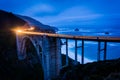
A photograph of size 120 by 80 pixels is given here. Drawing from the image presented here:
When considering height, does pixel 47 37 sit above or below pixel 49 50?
above

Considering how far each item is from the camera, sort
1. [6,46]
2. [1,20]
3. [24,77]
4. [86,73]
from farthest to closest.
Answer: [1,20]
[6,46]
[24,77]
[86,73]

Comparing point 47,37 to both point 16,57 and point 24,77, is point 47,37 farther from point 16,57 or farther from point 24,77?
point 16,57

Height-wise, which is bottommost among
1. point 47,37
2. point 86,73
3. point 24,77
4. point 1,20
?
point 24,77

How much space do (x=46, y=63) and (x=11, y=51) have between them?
1841 cm

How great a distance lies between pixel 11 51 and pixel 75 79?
29.4 meters

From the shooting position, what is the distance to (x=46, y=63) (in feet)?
79.6

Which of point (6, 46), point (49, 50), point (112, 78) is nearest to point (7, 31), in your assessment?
point (6, 46)

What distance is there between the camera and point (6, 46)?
41594 mm

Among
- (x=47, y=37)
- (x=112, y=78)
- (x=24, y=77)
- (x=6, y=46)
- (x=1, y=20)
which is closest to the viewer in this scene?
(x=112, y=78)

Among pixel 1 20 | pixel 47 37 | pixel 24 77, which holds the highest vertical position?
pixel 1 20

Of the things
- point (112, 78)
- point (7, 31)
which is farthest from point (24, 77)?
point (112, 78)

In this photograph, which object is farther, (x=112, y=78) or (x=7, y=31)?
(x=7, y=31)

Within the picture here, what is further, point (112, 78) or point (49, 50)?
point (49, 50)

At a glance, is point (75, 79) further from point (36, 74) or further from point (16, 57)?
point (16, 57)
